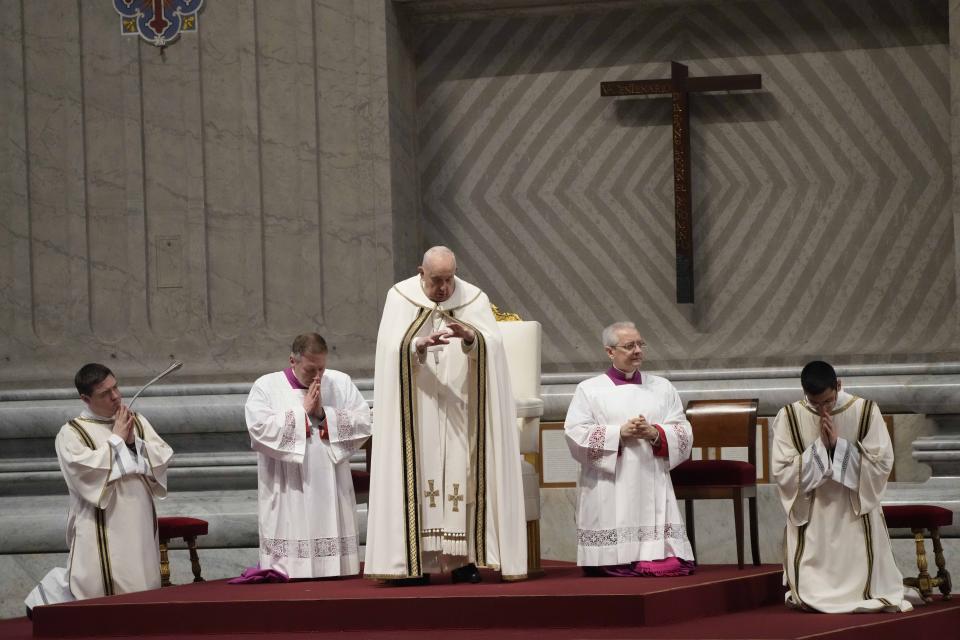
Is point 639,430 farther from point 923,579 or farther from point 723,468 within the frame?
point 923,579

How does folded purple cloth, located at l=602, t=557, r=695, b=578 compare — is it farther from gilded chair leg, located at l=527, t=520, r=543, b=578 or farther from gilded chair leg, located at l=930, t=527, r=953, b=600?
gilded chair leg, located at l=930, t=527, r=953, b=600

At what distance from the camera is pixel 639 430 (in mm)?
7102

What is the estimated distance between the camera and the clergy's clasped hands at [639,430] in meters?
7.10

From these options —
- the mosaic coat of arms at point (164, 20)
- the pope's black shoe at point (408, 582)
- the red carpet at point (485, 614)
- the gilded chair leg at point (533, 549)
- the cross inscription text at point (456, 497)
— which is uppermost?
the mosaic coat of arms at point (164, 20)

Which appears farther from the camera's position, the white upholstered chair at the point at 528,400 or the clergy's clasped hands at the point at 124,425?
the clergy's clasped hands at the point at 124,425

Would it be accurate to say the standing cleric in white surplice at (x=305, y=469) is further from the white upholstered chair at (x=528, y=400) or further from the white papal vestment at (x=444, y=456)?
the white upholstered chair at (x=528, y=400)

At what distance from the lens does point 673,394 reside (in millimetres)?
7465

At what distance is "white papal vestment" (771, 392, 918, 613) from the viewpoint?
6.70 metres

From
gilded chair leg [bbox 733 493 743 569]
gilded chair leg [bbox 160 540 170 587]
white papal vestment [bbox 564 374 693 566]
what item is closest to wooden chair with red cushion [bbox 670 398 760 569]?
gilded chair leg [bbox 733 493 743 569]

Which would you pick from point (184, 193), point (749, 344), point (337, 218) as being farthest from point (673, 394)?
point (184, 193)

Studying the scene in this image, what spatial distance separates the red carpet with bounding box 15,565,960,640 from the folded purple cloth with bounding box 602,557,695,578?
139 mm

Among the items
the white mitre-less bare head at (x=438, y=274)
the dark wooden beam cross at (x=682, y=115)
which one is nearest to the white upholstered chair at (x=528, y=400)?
the white mitre-less bare head at (x=438, y=274)

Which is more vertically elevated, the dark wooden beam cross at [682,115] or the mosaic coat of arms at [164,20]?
the mosaic coat of arms at [164,20]

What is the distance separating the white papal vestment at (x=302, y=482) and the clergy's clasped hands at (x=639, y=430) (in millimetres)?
1313
